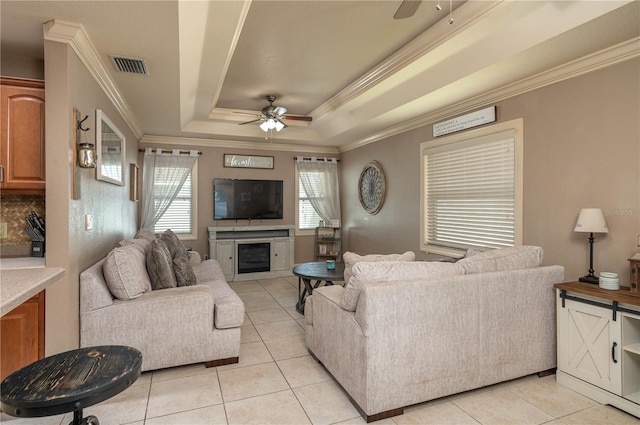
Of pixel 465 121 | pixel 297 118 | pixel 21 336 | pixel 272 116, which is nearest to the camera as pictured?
pixel 21 336

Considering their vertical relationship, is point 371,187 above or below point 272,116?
below

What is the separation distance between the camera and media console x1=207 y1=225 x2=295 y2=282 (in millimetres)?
5984

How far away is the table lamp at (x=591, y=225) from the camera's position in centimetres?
260

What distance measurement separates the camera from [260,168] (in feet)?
21.6

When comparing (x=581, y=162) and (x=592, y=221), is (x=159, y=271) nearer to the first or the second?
(x=592, y=221)

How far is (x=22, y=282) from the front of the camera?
1823 mm

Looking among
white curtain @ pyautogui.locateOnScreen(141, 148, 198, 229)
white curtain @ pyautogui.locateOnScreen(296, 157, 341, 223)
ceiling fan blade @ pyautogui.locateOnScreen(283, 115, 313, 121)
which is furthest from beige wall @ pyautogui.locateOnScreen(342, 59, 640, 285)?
white curtain @ pyautogui.locateOnScreen(141, 148, 198, 229)

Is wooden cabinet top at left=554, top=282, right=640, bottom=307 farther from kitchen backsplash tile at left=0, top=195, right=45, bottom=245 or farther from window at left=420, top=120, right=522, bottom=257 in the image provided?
kitchen backsplash tile at left=0, top=195, right=45, bottom=245

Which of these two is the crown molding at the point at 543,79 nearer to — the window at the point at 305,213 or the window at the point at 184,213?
the window at the point at 305,213

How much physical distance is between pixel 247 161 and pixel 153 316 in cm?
420

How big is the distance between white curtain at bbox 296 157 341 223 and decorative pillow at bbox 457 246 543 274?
4.43 metres

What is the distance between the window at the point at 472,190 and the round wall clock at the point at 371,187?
1.02 metres

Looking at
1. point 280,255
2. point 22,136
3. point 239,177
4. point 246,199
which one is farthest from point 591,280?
point 239,177

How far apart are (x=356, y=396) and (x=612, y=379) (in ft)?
5.52
